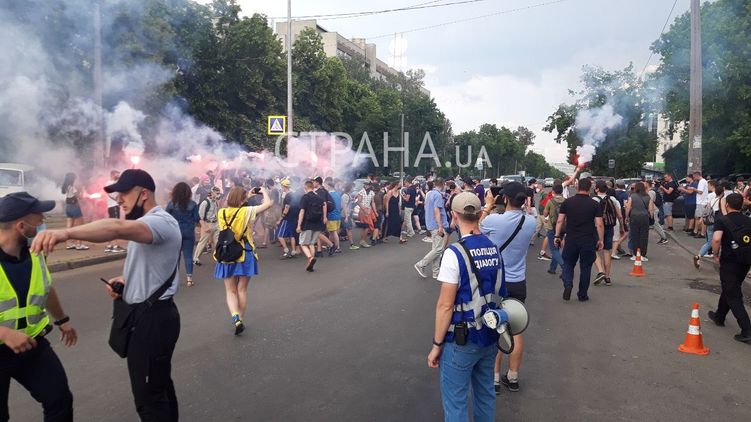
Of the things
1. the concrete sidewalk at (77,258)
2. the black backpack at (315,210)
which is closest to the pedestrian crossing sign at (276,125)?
the concrete sidewalk at (77,258)

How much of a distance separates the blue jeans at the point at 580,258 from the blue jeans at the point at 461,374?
188 inches

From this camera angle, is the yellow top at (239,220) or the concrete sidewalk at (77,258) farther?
the concrete sidewalk at (77,258)

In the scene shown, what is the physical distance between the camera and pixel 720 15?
2397cm

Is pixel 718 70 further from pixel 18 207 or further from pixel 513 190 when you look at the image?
pixel 18 207

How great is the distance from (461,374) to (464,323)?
29cm

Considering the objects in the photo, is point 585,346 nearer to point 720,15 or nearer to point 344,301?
point 344,301

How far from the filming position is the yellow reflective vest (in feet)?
9.56

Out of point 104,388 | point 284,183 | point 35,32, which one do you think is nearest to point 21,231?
point 104,388

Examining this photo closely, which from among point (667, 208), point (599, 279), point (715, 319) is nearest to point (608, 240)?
point (599, 279)

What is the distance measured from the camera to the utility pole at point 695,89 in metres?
15.6

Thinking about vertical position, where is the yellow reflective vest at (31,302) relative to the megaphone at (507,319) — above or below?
above

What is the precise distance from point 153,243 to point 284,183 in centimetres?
948

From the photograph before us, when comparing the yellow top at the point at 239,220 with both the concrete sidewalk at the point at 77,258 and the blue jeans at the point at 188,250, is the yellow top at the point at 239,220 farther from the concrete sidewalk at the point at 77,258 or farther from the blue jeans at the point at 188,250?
the concrete sidewalk at the point at 77,258

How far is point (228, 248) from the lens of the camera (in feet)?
20.1
